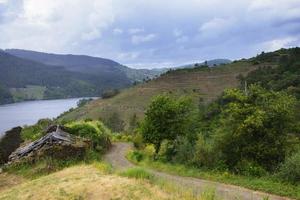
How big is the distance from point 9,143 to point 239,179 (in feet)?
46.4

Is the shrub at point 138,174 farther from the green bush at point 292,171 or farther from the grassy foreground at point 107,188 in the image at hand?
the green bush at point 292,171

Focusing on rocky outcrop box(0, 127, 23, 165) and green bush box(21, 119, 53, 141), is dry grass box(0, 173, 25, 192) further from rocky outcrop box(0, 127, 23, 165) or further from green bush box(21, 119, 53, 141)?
green bush box(21, 119, 53, 141)

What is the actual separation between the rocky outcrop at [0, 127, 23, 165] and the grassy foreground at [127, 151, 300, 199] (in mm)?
7825

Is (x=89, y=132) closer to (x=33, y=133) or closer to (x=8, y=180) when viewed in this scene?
(x=33, y=133)

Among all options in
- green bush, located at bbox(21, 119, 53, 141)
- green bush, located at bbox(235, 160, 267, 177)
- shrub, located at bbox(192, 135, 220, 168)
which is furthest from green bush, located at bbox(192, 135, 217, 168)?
green bush, located at bbox(21, 119, 53, 141)

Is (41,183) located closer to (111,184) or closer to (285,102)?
(111,184)

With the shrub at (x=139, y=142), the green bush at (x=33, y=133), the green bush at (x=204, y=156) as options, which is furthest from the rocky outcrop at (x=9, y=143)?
the shrub at (x=139, y=142)

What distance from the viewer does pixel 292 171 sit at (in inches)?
676

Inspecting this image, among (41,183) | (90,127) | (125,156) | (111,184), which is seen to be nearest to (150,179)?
(111,184)

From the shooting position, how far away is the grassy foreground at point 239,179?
1605 cm

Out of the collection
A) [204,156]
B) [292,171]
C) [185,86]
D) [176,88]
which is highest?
[185,86]

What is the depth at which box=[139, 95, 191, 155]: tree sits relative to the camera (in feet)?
105

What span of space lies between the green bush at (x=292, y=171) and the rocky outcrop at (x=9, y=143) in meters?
14.8

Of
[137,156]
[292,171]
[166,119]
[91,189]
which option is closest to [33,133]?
[137,156]
